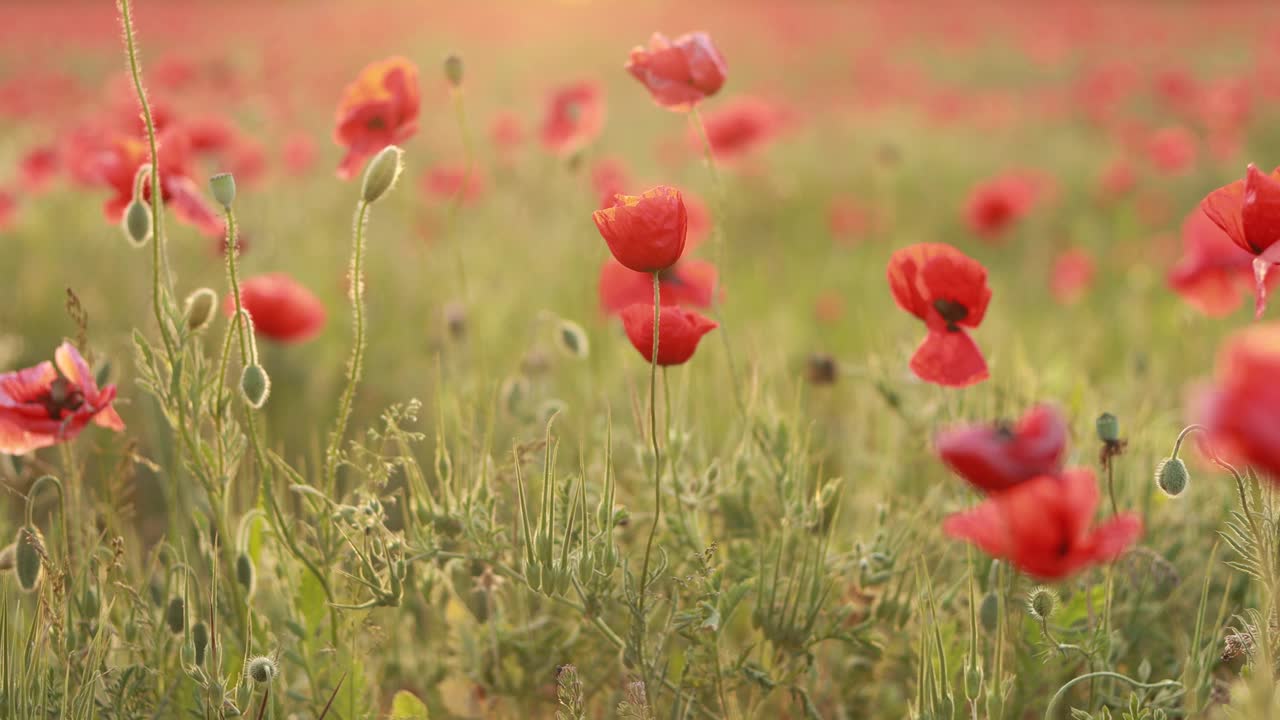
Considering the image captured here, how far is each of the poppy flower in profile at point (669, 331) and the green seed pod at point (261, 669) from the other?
54 centimetres

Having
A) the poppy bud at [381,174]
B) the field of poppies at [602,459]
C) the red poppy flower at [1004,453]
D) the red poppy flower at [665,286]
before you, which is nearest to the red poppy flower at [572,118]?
the field of poppies at [602,459]

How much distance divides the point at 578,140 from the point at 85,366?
53.0 inches

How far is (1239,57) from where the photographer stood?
10.3 m

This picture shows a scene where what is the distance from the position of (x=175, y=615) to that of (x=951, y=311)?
109 cm

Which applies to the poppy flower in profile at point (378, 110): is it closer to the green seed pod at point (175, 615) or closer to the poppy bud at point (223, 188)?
the poppy bud at point (223, 188)

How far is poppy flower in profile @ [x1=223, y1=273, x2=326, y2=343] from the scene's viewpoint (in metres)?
1.86

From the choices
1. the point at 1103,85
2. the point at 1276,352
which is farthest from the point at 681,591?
the point at 1103,85

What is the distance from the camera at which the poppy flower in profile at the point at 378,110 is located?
62.1 inches

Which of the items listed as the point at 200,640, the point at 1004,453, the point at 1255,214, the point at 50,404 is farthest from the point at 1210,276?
the point at 50,404

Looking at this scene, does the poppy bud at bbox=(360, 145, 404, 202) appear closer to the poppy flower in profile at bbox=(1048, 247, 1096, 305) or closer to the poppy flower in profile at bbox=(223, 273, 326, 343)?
the poppy flower in profile at bbox=(223, 273, 326, 343)

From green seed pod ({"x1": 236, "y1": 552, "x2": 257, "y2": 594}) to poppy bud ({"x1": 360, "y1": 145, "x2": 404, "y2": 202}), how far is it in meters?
0.50

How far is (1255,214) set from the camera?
3.65ft

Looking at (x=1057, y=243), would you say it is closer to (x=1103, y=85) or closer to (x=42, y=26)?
(x=1103, y=85)

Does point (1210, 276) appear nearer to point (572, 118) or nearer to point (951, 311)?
point (951, 311)
